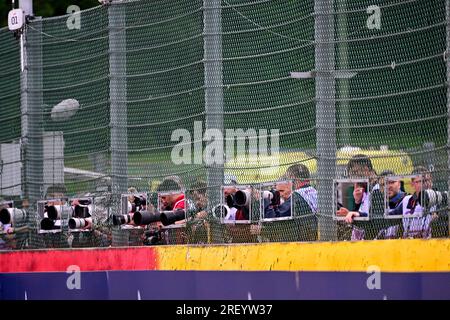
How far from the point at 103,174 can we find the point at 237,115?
2134 mm

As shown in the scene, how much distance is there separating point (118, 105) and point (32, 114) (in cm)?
163

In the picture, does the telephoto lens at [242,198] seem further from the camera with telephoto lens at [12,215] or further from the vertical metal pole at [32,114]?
the camera with telephoto lens at [12,215]

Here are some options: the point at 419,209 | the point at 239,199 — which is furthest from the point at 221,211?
the point at 419,209

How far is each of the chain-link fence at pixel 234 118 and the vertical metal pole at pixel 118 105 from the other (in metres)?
0.02

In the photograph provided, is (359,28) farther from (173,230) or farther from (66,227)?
(66,227)

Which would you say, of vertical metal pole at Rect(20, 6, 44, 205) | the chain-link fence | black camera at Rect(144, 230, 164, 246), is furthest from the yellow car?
vertical metal pole at Rect(20, 6, 44, 205)

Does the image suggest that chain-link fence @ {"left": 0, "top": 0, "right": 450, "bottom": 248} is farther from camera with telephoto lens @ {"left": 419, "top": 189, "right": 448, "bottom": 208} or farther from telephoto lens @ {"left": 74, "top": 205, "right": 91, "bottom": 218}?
telephoto lens @ {"left": 74, "top": 205, "right": 91, "bottom": 218}

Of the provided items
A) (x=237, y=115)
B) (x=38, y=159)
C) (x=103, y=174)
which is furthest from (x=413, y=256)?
(x=38, y=159)

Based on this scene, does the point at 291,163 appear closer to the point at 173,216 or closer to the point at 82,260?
the point at 173,216

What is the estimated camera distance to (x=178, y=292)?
38.5ft

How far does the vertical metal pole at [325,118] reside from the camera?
34.2 feet

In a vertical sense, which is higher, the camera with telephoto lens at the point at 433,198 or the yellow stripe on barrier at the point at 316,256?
the camera with telephoto lens at the point at 433,198

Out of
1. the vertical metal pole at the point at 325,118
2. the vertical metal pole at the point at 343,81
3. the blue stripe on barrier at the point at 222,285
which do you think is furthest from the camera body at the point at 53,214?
the vertical metal pole at the point at 343,81

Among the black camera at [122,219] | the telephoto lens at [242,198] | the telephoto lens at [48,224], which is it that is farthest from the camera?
the telephoto lens at [48,224]
